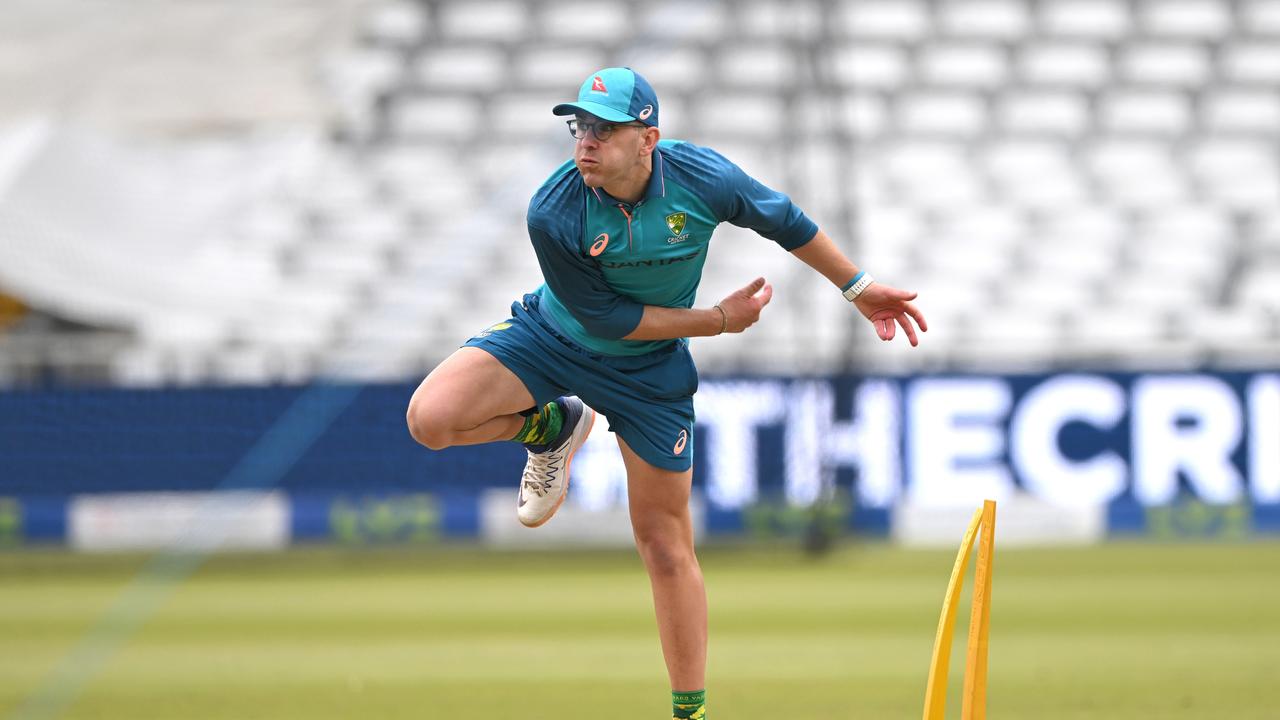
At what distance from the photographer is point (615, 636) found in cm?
884

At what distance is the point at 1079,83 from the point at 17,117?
12489 mm

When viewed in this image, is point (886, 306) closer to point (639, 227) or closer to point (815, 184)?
point (639, 227)

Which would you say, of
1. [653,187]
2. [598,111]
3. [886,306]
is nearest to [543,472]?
[653,187]

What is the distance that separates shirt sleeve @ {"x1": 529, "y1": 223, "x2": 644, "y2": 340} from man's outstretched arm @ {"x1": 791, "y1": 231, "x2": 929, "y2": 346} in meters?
0.54

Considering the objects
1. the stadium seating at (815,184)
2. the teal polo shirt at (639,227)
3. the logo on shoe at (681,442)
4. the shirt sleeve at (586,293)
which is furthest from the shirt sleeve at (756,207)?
the stadium seating at (815,184)

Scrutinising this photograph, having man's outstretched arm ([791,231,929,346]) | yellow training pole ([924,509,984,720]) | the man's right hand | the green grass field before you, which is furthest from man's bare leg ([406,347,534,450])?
the green grass field

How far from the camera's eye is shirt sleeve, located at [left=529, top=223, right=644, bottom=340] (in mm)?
4473

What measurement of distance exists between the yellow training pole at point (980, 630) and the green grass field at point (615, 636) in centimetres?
219

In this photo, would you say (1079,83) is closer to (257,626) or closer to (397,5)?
(397,5)

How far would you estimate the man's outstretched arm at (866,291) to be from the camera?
184 inches

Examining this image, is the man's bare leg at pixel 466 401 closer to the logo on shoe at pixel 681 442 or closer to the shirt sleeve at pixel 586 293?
the shirt sleeve at pixel 586 293

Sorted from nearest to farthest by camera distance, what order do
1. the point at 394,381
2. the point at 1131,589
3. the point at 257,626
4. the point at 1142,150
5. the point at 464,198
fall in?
the point at 257,626 < the point at 1131,589 < the point at 394,381 < the point at 464,198 < the point at 1142,150

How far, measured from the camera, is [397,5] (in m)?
20.1

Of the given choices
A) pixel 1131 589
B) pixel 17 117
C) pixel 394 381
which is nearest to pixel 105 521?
pixel 394 381
